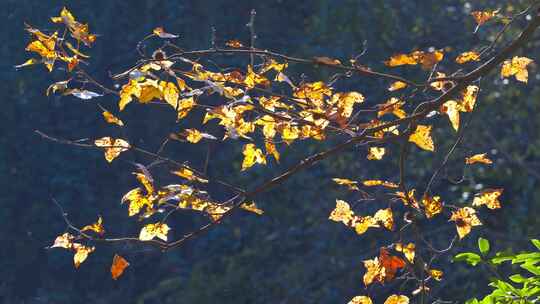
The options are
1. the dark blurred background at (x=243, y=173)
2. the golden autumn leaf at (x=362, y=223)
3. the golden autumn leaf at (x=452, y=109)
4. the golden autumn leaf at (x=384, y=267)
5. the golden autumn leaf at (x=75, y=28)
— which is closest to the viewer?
the golden autumn leaf at (x=75, y=28)

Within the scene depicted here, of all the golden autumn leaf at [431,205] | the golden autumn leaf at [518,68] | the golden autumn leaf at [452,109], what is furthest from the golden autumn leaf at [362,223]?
the golden autumn leaf at [518,68]

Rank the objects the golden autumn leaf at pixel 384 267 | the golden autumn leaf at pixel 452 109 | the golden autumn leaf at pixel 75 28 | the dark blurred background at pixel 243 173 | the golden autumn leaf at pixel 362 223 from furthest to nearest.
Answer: the dark blurred background at pixel 243 173 < the golden autumn leaf at pixel 362 223 < the golden autumn leaf at pixel 452 109 < the golden autumn leaf at pixel 384 267 < the golden autumn leaf at pixel 75 28

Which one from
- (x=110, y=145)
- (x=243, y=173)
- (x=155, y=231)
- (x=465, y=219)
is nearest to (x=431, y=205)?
(x=465, y=219)

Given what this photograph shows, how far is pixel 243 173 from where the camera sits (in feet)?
21.0

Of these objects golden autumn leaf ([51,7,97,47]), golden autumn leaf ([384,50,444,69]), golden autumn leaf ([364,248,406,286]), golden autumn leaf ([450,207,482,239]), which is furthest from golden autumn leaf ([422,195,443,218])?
golden autumn leaf ([51,7,97,47])

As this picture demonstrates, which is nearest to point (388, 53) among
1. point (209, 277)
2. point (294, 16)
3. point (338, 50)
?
point (338, 50)

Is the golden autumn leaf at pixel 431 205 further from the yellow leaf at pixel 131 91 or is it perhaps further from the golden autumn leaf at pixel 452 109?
the yellow leaf at pixel 131 91

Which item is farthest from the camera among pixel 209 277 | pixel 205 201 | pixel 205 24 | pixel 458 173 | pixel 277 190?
pixel 205 24

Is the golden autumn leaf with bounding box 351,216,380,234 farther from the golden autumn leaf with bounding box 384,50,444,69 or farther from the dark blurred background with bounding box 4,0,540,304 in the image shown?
the dark blurred background with bounding box 4,0,540,304

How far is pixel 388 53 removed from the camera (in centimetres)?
620

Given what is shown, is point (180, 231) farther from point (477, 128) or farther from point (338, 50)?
point (477, 128)

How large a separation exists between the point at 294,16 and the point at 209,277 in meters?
1.90

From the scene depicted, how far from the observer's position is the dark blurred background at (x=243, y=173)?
18.2ft

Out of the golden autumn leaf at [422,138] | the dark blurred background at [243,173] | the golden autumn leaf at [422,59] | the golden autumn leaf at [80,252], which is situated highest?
the golden autumn leaf at [422,59]
